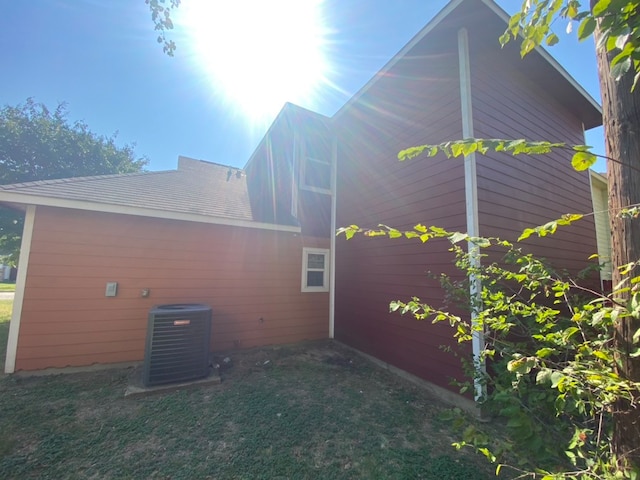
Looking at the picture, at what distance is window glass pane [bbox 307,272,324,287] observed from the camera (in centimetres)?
614

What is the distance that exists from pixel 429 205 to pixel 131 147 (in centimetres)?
1841

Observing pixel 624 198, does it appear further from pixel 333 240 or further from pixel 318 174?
pixel 318 174

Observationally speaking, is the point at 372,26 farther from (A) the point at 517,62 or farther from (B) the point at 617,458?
(B) the point at 617,458

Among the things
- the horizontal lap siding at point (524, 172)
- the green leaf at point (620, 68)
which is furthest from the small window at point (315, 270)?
the green leaf at point (620, 68)

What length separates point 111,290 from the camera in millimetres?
4367

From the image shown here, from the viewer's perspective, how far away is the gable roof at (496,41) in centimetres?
343

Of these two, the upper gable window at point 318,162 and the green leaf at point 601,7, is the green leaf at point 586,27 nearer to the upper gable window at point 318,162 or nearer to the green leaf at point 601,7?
the green leaf at point 601,7

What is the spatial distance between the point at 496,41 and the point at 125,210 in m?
6.18

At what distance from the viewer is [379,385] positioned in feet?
12.8

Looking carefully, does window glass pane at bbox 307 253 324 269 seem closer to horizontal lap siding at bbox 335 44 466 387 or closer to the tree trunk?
horizontal lap siding at bbox 335 44 466 387

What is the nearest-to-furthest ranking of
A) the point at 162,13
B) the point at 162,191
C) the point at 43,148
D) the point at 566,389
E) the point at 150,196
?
the point at 566,389 → the point at 162,13 → the point at 150,196 → the point at 162,191 → the point at 43,148

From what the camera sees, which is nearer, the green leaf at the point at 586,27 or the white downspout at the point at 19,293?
the green leaf at the point at 586,27

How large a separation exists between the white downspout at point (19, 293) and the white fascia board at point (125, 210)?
24 centimetres

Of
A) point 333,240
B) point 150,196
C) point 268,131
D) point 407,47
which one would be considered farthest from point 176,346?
point 268,131
